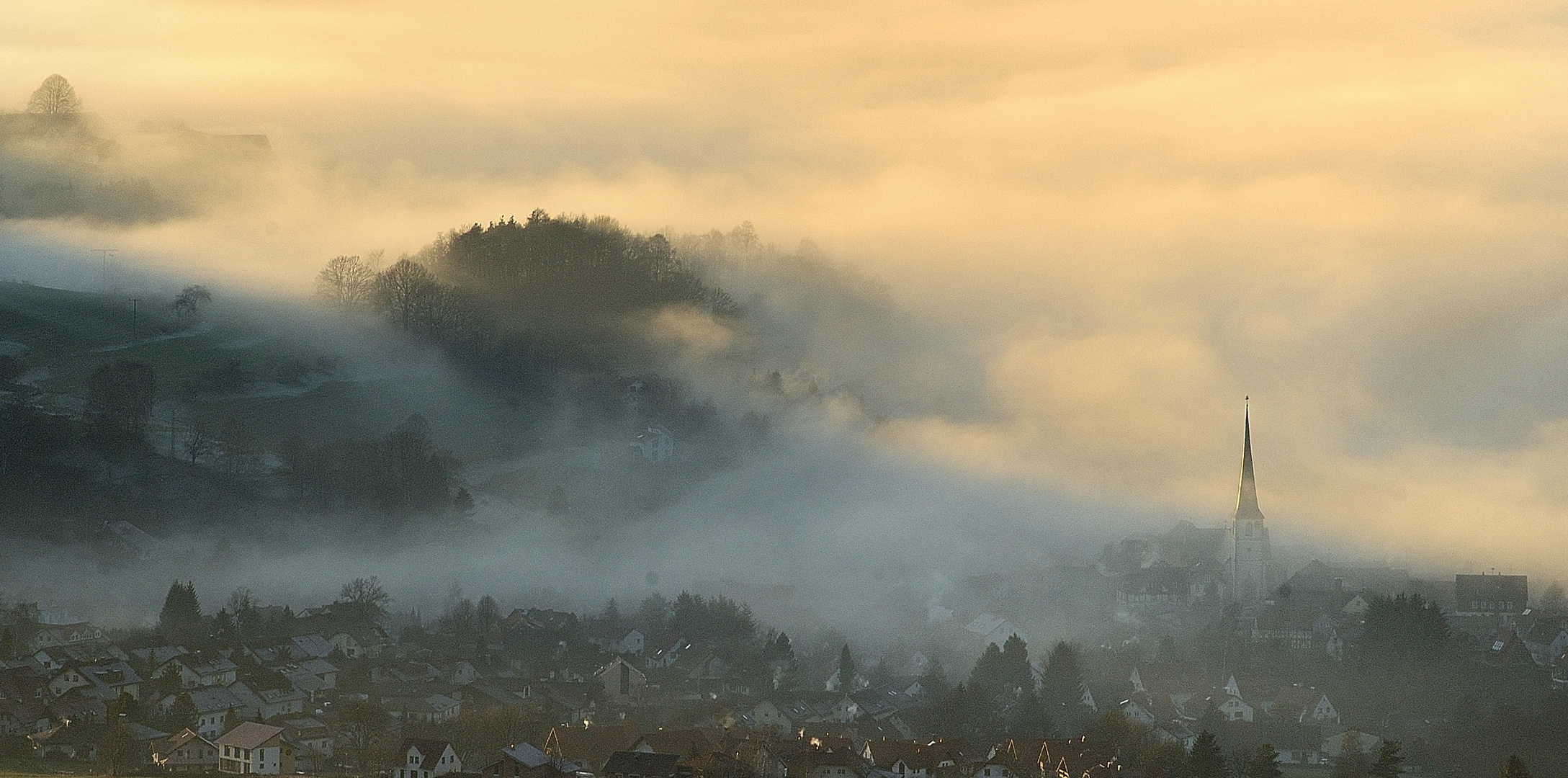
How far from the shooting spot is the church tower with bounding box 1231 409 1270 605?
12025 centimetres

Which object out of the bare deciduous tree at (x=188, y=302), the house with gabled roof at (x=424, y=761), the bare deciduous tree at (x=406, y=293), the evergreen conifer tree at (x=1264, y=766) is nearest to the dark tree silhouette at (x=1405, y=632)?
the evergreen conifer tree at (x=1264, y=766)

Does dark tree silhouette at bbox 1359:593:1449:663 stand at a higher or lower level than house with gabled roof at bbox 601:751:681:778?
higher

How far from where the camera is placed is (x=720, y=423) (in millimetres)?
148625

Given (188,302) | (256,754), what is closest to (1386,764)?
(256,754)

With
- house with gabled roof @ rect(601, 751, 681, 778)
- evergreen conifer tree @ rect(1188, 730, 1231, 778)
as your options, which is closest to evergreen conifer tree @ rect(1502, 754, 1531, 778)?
evergreen conifer tree @ rect(1188, 730, 1231, 778)

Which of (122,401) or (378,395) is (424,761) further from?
(378,395)

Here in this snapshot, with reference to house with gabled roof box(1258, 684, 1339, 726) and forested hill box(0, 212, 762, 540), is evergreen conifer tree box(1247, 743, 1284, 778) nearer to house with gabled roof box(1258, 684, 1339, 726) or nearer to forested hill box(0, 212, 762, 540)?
house with gabled roof box(1258, 684, 1339, 726)

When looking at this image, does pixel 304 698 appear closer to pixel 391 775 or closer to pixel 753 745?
pixel 391 775

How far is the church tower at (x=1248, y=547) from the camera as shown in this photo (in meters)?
120

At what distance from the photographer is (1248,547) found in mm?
126188

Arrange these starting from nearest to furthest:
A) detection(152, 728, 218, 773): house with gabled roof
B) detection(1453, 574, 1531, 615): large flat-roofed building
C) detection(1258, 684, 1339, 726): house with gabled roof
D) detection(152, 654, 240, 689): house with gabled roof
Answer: detection(152, 728, 218, 773): house with gabled roof → detection(152, 654, 240, 689): house with gabled roof → detection(1258, 684, 1339, 726): house with gabled roof → detection(1453, 574, 1531, 615): large flat-roofed building

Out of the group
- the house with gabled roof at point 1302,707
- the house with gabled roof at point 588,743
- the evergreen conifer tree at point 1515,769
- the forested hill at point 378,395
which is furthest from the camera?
the forested hill at point 378,395

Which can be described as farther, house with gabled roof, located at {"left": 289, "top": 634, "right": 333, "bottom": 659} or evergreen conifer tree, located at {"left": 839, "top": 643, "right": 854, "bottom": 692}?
evergreen conifer tree, located at {"left": 839, "top": 643, "right": 854, "bottom": 692}

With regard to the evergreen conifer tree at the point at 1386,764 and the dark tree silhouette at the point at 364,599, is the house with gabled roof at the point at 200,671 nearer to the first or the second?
the dark tree silhouette at the point at 364,599
